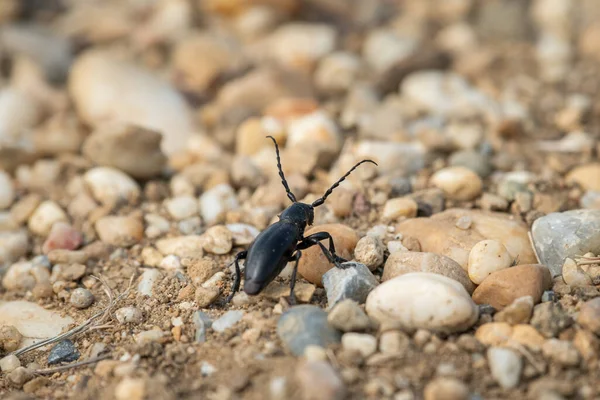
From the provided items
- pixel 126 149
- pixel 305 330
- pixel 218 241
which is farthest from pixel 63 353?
pixel 126 149

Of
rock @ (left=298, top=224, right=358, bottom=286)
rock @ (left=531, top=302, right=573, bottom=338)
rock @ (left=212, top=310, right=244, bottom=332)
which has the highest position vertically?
rock @ (left=531, top=302, right=573, bottom=338)

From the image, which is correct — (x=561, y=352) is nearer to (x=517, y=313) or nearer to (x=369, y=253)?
(x=517, y=313)

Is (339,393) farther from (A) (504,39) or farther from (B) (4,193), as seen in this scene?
(A) (504,39)

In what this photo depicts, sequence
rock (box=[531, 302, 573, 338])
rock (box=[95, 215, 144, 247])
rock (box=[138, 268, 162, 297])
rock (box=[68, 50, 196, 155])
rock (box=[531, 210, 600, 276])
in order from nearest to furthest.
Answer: rock (box=[531, 302, 573, 338]) < rock (box=[531, 210, 600, 276]) < rock (box=[138, 268, 162, 297]) < rock (box=[95, 215, 144, 247]) < rock (box=[68, 50, 196, 155])

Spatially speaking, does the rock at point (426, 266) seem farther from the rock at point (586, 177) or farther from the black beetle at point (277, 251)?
the rock at point (586, 177)

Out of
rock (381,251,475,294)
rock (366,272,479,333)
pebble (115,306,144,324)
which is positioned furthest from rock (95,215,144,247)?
rock (366,272,479,333)

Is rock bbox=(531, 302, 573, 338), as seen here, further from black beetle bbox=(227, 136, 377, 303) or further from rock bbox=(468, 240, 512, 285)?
black beetle bbox=(227, 136, 377, 303)
